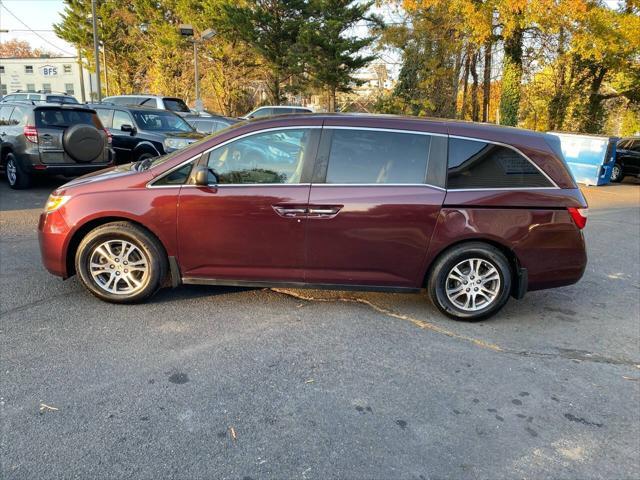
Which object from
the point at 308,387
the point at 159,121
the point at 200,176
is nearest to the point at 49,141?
the point at 159,121

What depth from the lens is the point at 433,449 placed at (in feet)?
8.66

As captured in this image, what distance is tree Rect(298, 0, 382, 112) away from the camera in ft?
91.0

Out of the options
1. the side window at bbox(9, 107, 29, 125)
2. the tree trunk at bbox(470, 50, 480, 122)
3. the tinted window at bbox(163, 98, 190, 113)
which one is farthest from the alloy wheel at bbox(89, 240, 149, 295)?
the tree trunk at bbox(470, 50, 480, 122)

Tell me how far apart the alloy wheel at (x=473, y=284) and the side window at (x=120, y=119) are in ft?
31.8

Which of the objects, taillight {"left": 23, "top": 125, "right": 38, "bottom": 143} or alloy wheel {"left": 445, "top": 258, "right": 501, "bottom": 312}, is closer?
alloy wheel {"left": 445, "top": 258, "right": 501, "bottom": 312}

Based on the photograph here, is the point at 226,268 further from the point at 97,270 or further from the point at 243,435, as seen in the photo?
the point at 243,435

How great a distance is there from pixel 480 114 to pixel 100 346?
24903 millimetres

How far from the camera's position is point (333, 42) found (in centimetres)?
2811

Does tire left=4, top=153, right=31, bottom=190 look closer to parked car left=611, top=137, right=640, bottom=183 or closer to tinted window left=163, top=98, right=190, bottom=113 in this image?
tinted window left=163, top=98, right=190, bottom=113

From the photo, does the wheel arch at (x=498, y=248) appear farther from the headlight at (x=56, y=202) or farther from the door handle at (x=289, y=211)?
the headlight at (x=56, y=202)

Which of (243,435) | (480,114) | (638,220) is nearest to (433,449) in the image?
(243,435)

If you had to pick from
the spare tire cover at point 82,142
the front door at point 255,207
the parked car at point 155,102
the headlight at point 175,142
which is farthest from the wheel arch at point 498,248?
the parked car at point 155,102

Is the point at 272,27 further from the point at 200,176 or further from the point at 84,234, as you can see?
the point at 200,176

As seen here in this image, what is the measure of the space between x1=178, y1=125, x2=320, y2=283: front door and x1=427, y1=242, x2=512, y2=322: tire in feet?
4.07
